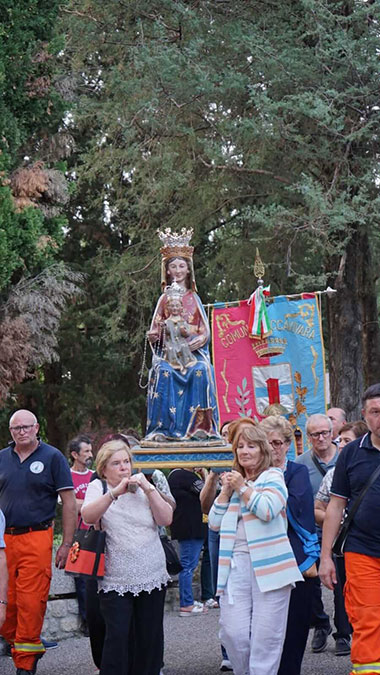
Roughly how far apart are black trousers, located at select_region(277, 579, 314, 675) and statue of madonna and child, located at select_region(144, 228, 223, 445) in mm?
2732

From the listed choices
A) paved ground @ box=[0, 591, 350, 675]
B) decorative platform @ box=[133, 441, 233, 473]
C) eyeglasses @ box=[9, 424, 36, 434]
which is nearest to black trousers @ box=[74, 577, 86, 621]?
paved ground @ box=[0, 591, 350, 675]

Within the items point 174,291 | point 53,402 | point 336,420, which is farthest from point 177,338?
point 53,402

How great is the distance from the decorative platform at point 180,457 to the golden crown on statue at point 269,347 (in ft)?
15.7

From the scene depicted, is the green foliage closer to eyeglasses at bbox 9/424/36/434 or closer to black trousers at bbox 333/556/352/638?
black trousers at bbox 333/556/352/638

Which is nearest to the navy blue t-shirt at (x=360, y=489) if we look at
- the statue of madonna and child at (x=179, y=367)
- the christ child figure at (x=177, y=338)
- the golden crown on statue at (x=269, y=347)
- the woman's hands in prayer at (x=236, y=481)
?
the woman's hands in prayer at (x=236, y=481)

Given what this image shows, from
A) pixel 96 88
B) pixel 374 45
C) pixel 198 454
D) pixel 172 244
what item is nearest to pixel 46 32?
pixel 96 88

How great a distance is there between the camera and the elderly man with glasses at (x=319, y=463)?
8000mm

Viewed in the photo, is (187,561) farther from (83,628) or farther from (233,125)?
(233,125)

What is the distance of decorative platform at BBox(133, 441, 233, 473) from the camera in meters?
8.79

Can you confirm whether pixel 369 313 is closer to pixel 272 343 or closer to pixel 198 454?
pixel 272 343

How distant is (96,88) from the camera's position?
21156 mm

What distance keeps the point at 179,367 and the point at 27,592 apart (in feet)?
8.87

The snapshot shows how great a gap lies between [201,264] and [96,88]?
4.24 metres

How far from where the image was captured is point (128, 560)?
243 inches
